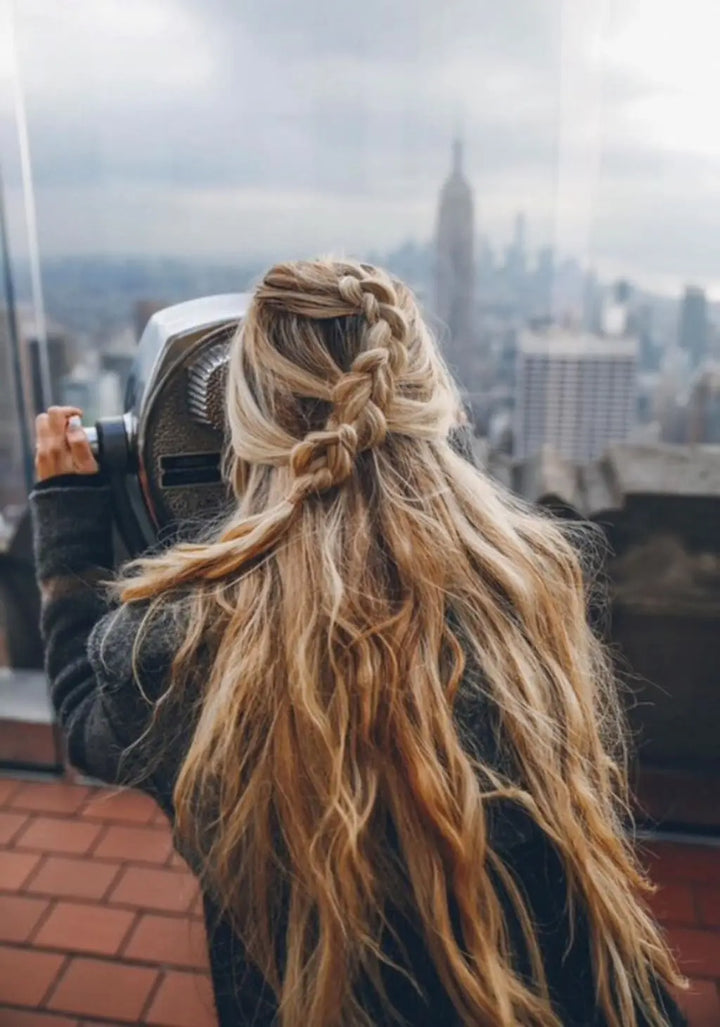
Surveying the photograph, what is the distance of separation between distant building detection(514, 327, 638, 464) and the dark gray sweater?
1.23 meters

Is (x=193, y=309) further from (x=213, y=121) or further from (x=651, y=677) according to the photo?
(x=651, y=677)

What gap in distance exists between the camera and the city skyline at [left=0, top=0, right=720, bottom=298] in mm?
1636

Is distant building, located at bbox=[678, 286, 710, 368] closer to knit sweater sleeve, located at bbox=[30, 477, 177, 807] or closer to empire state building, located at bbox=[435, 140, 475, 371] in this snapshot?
empire state building, located at bbox=[435, 140, 475, 371]

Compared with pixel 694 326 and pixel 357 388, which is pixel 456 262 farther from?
pixel 357 388

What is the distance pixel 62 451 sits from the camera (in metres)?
0.91

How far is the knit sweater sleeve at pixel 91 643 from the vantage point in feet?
2.40

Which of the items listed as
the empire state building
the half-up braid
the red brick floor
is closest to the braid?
the half-up braid

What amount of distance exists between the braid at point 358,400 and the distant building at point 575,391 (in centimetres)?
119

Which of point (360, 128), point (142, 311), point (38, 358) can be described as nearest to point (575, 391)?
point (360, 128)

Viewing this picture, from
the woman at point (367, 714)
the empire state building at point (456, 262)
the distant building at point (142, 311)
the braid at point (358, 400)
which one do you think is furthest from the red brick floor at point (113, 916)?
the empire state building at point (456, 262)

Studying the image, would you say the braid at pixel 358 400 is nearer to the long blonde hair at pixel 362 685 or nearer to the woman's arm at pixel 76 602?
the long blonde hair at pixel 362 685

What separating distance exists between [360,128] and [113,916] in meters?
1.42

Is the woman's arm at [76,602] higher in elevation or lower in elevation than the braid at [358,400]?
lower

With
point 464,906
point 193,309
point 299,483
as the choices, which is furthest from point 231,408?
point 464,906
